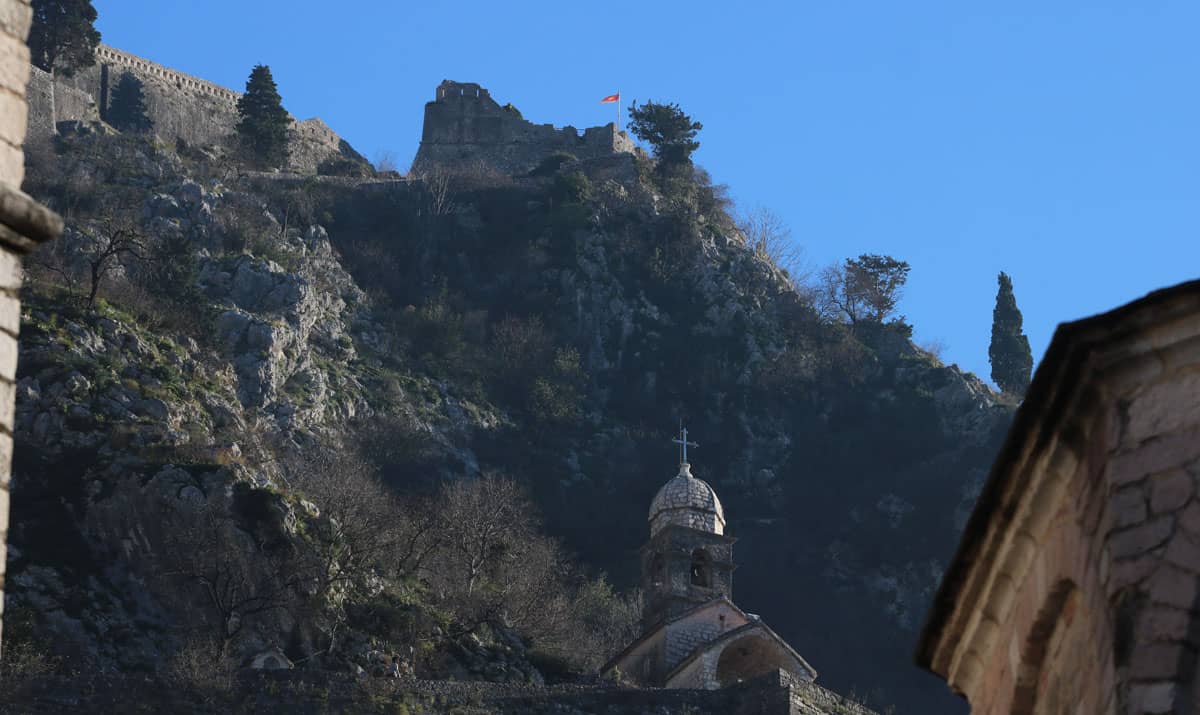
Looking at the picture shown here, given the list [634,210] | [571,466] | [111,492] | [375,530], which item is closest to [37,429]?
[111,492]

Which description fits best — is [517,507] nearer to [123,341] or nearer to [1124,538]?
[123,341]

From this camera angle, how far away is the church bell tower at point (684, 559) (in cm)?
6512

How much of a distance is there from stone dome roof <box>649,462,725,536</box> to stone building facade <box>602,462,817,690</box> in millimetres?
26

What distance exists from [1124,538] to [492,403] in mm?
79943

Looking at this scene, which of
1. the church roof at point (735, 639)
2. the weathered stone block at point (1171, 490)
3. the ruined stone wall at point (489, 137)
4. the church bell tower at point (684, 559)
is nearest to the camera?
the weathered stone block at point (1171, 490)

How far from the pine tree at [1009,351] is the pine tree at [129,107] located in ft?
113

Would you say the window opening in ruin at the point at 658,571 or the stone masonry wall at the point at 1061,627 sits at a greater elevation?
the window opening in ruin at the point at 658,571

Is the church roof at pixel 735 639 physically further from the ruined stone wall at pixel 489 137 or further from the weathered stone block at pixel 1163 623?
the weathered stone block at pixel 1163 623

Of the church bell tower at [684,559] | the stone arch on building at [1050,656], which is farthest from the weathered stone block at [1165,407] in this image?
the church bell tower at [684,559]

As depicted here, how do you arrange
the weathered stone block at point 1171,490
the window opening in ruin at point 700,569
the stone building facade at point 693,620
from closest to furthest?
the weathered stone block at point 1171,490, the stone building facade at point 693,620, the window opening in ruin at point 700,569

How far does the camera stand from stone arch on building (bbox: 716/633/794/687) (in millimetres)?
62562

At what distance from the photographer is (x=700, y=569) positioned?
66.1 metres

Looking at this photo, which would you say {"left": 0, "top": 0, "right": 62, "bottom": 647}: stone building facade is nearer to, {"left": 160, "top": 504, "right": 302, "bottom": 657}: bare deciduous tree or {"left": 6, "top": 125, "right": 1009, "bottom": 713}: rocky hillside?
{"left": 6, "top": 125, "right": 1009, "bottom": 713}: rocky hillside

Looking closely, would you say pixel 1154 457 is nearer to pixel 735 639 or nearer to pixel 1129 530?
pixel 1129 530
